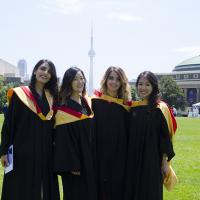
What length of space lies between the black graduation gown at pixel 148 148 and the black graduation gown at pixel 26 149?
118 centimetres

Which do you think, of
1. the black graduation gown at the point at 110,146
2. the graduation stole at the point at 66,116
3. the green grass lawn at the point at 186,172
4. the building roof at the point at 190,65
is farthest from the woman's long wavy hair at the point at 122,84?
the building roof at the point at 190,65

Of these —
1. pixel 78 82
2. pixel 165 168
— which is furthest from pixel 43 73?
pixel 165 168

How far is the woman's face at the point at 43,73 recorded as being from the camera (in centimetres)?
558

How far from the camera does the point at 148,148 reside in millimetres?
5840

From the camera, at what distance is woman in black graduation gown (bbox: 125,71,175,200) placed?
19.2ft

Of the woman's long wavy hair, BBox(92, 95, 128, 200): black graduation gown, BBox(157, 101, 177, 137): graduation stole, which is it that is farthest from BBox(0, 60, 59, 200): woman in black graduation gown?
BBox(157, 101, 177, 137): graduation stole

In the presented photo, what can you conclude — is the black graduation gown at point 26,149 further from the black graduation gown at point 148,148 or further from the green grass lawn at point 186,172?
the green grass lawn at point 186,172

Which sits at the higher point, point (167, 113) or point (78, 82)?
point (78, 82)

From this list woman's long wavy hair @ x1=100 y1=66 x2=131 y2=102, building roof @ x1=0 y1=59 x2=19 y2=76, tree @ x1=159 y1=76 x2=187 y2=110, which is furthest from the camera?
building roof @ x1=0 y1=59 x2=19 y2=76

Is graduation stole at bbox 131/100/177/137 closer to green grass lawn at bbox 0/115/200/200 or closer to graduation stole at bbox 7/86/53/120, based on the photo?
graduation stole at bbox 7/86/53/120

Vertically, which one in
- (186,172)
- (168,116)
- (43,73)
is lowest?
(186,172)

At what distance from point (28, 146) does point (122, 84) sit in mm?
1523

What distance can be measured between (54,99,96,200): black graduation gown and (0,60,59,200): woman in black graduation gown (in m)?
0.15

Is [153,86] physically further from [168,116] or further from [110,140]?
[110,140]
